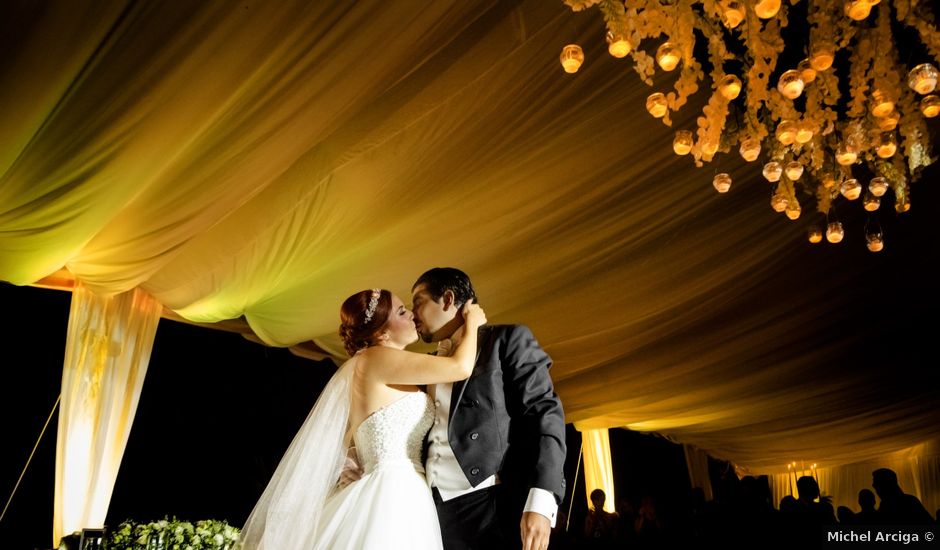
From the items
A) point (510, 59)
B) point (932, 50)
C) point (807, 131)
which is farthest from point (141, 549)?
point (932, 50)

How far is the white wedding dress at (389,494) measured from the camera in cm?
206

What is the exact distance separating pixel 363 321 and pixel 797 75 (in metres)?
1.89

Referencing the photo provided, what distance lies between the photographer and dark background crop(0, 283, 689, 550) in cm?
514

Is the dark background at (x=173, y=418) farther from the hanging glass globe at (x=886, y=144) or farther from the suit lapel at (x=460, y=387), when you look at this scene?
the hanging glass globe at (x=886, y=144)

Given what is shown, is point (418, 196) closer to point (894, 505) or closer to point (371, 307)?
point (371, 307)

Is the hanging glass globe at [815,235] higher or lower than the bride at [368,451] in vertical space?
higher

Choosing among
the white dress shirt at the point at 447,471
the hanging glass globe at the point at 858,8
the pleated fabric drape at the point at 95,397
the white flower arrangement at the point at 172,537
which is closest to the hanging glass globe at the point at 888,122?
the hanging glass globe at the point at 858,8

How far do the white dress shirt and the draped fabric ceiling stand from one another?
1266mm

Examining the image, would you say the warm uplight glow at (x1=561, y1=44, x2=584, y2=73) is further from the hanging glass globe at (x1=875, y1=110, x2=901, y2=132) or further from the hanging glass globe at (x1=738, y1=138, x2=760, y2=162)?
the hanging glass globe at (x1=875, y1=110, x2=901, y2=132)

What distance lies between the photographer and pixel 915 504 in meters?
4.89

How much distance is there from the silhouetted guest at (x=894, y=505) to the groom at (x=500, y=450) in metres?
3.68

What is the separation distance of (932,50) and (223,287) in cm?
382

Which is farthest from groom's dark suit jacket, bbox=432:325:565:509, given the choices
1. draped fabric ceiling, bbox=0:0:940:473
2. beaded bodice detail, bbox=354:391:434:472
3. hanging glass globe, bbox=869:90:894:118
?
hanging glass globe, bbox=869:90:894:118

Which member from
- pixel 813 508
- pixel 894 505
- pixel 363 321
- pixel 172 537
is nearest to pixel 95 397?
pixel 172 537
